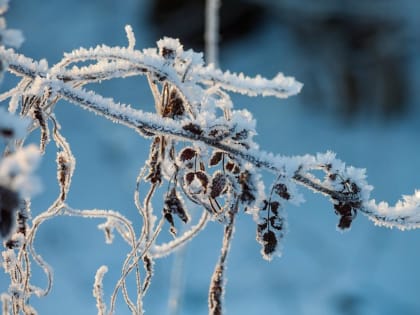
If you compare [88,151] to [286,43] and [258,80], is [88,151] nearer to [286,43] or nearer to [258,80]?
[286,43]

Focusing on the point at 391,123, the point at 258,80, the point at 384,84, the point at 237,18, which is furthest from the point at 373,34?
the point at 258,80

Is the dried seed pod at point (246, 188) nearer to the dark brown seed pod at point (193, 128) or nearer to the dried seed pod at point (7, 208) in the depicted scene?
the dark brown seed pod at point (193, 128)

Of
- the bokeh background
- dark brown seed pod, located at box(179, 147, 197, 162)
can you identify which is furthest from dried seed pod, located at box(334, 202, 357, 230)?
the bokeh background

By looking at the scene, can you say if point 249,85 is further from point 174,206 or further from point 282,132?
point 282,132

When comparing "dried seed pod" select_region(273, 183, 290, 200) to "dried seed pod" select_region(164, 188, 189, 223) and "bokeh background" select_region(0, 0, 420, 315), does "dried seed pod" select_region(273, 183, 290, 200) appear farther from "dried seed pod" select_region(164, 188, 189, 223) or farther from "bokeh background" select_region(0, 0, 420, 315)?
"bokeh background" select_region(0, 0, 420, 315)

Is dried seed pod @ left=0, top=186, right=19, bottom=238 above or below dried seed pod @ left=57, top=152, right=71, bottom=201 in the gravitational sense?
below

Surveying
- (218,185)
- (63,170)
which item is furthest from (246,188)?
(63,170)

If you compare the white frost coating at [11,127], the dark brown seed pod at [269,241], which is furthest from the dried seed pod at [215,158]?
the white frost coating at [11,127]
